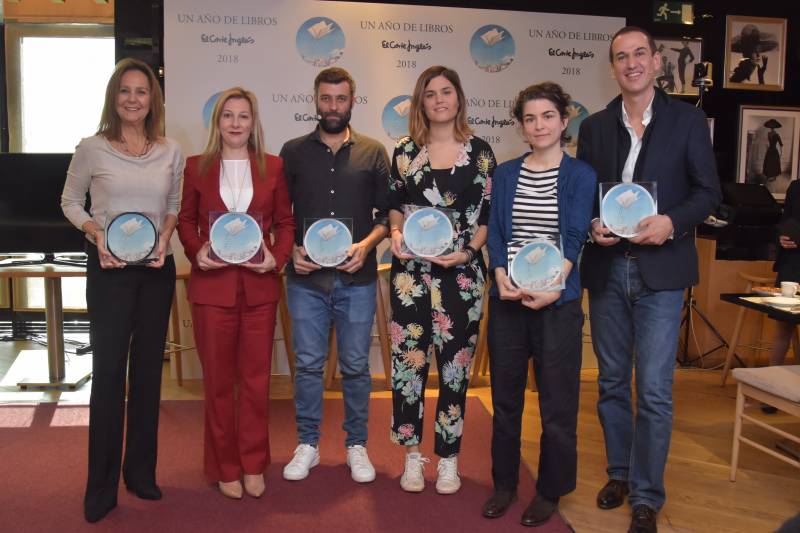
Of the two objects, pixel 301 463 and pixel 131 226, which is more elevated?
pixel 131 226

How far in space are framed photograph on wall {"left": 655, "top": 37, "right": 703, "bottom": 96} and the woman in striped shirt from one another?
3129 mm

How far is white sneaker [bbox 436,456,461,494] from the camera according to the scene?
2850 mm

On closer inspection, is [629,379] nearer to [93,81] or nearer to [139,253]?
[139,253]

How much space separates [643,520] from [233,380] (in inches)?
63.6

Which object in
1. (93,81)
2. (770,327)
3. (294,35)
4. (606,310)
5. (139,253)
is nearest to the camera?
(139,253)

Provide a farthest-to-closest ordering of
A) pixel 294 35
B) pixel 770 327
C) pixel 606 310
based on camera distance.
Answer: pixel 770 327, pixel 294 35, pixel 606 310

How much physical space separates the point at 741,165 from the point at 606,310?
141 inches

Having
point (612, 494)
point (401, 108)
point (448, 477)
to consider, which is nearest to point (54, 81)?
point (401, 108)

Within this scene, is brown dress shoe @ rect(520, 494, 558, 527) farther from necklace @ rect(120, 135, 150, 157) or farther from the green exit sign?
the green exit sign

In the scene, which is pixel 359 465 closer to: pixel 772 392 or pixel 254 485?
pixel 254 485

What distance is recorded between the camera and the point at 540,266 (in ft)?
7.93

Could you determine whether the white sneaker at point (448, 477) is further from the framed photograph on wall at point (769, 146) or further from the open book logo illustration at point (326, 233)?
the framed photograph on wall at point (769, 146)

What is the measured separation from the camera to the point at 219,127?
8.89 feet

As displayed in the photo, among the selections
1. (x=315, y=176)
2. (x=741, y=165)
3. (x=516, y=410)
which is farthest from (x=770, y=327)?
(x=315, y=176)
